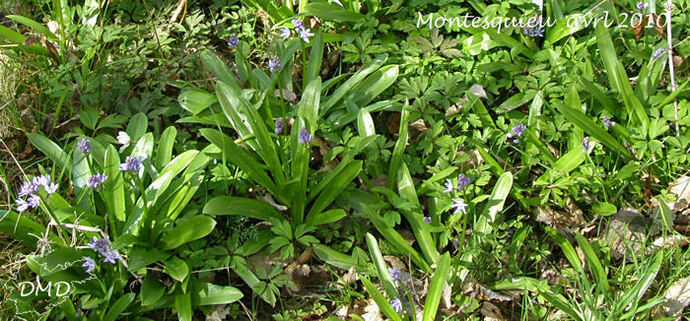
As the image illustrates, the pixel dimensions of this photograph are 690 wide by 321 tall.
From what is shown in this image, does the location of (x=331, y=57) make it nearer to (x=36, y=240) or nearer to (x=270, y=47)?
(x=270, y=47)

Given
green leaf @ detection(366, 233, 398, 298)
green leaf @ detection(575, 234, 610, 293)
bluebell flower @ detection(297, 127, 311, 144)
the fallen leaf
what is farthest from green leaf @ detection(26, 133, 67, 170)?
the fallen leaf

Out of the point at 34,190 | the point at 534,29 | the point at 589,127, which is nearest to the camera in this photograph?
the point at 34,190

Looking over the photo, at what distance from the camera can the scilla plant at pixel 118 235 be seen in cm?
243

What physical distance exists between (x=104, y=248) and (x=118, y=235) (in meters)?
0.21

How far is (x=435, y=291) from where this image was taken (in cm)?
242

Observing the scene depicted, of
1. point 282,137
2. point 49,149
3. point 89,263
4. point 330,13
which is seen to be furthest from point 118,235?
point 330,13

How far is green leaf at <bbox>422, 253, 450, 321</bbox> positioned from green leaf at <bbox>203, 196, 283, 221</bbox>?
27.6 inches

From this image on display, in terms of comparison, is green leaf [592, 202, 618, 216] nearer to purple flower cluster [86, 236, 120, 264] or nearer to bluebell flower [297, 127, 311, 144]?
bluebell flower [297, 127, 311, 144]

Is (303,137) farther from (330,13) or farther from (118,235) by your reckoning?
(330,13)

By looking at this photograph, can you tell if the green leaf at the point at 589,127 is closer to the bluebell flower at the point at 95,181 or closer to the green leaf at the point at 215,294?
the green leaf at the point at 215,294

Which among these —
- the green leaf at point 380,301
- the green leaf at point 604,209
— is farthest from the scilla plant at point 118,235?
the green leaf at point 604,209

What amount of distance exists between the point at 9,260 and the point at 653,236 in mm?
2609

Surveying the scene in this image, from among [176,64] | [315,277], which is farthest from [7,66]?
[315,277]

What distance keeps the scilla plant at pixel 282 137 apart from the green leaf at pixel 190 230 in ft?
0.16
